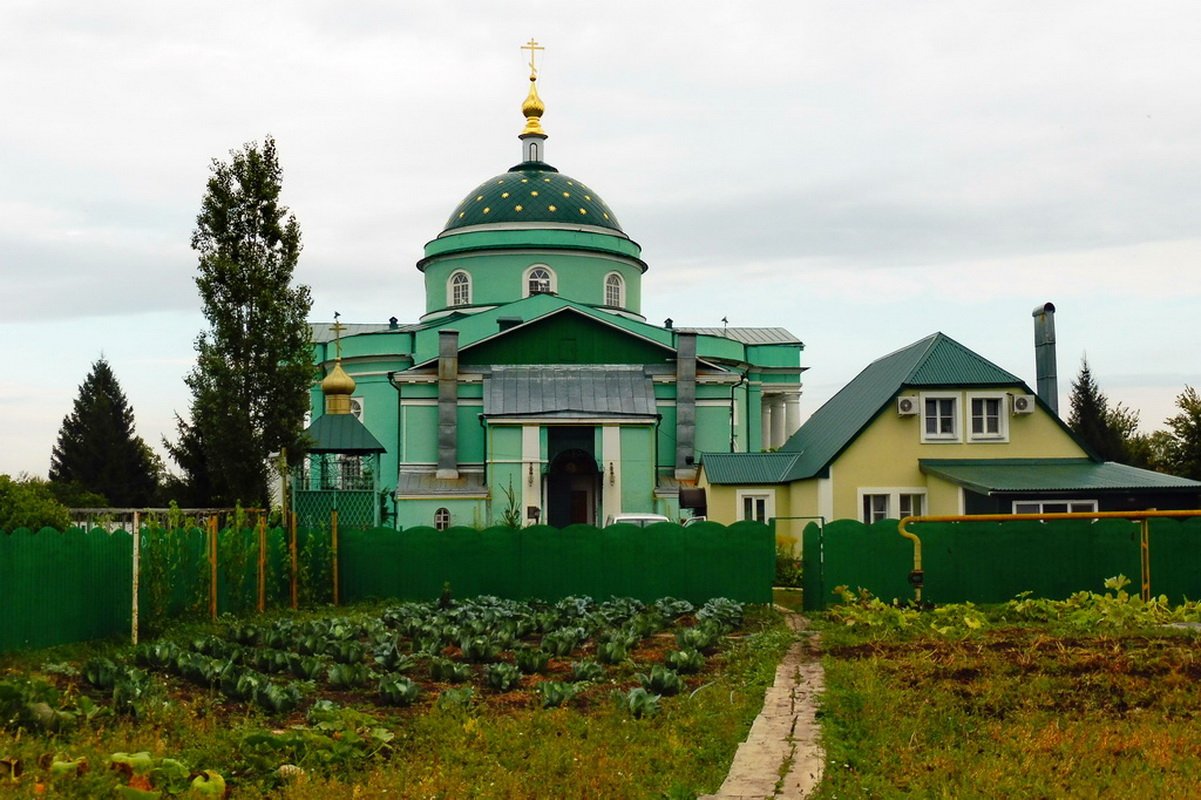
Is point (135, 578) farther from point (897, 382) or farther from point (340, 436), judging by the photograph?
point (897, 382)

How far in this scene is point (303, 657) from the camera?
13398 millimetres

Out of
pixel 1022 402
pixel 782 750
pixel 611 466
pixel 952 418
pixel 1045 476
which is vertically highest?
pixel 1022 402

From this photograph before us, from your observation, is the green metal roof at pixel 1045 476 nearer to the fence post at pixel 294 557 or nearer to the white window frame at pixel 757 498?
the white window frame at pixel 757 498

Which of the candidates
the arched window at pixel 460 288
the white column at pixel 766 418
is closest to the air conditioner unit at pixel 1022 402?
the white column at pixel 766 418

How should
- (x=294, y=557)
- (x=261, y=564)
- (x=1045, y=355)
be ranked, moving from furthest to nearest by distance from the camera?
1. (x=1045, y=355)
2. (x=294, y=557)
3. (x=261, y=564)

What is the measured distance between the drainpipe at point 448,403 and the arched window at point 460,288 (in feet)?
25.1

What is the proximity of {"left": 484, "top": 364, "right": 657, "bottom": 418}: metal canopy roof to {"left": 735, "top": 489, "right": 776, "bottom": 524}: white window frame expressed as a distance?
7.64 meters

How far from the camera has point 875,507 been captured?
27844mm

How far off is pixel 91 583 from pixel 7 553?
5.05ft

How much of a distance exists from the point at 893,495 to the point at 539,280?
71.3 feet

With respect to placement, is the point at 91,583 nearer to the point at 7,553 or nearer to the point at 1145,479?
the point at 7,553

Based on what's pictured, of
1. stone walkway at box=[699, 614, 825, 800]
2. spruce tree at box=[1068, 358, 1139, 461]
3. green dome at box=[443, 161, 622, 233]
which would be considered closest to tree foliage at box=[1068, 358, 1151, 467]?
spruce tree at box=[1068, 358, 1139, 461]

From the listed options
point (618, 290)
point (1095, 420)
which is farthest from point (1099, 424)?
point (618, 290)

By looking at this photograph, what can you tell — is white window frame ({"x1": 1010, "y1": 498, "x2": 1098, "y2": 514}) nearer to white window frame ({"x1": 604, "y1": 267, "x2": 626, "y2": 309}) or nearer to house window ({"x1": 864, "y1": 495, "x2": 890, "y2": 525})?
house window ({"x1": 864, "y1": 495, "x2": 890, "y2": 525})
